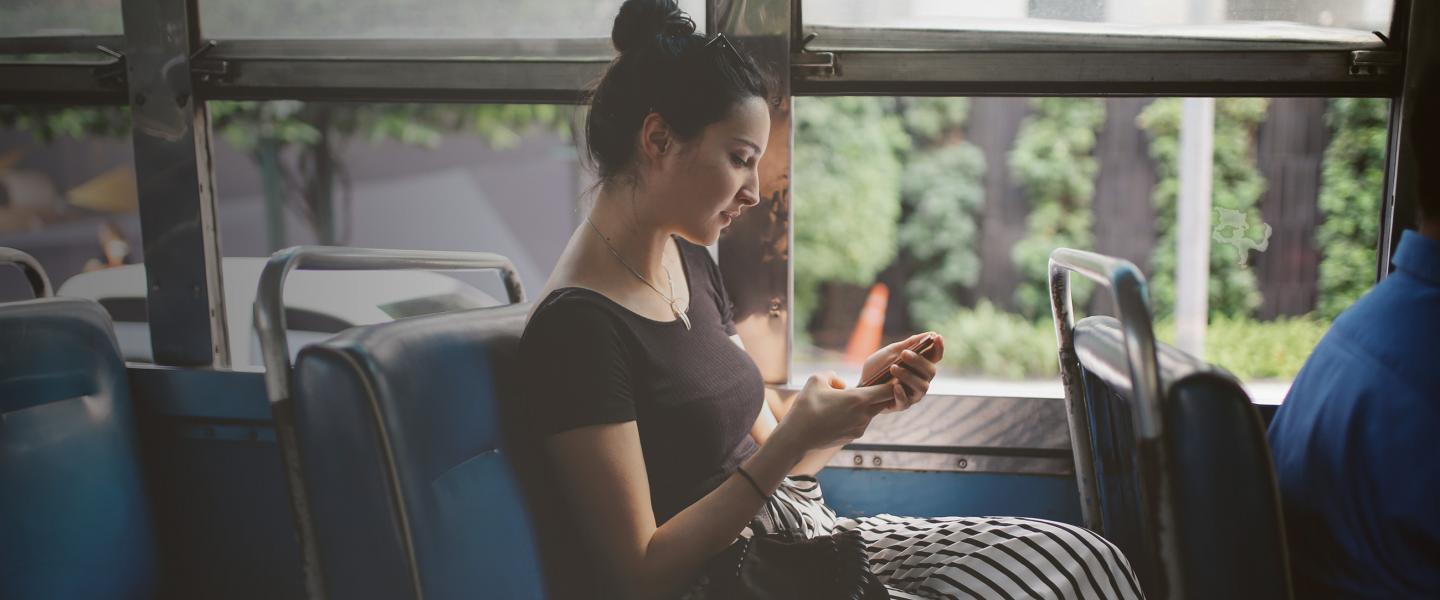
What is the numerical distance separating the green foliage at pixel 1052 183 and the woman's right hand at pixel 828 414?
6487 millimetres

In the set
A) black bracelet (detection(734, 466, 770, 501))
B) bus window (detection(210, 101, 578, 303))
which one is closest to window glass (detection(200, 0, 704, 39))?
bus window (detection(210, 101, 578, 303))

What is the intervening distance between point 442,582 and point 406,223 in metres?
5.74

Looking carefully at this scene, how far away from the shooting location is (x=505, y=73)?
6.25 feet

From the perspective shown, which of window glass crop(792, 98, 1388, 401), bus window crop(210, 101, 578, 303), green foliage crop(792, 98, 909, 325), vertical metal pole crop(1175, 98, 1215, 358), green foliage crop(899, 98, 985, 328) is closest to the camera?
bus window crop(210, 101, 578, 303)

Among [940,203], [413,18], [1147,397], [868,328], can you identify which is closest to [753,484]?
[1147,397]

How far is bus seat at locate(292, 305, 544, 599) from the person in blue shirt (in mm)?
1049

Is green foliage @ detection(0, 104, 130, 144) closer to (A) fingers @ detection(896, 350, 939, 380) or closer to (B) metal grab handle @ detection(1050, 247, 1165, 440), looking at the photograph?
(A) fingers @ detection(896, 350, 939, 380)

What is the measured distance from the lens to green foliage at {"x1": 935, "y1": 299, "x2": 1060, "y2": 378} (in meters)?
6.96

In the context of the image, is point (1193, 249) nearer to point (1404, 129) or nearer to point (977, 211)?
point (977, 211)

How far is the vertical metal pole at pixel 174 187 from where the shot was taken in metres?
1.99

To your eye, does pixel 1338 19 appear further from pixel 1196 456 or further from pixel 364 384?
pixel 364 384

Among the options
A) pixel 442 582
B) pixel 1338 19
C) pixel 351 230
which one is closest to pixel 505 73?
pixel 442 582

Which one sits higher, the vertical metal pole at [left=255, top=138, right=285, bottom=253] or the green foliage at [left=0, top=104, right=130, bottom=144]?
the green foliage at [left=0, top=104, right=130, bottom=144]

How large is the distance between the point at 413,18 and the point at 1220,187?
6.16 meters
